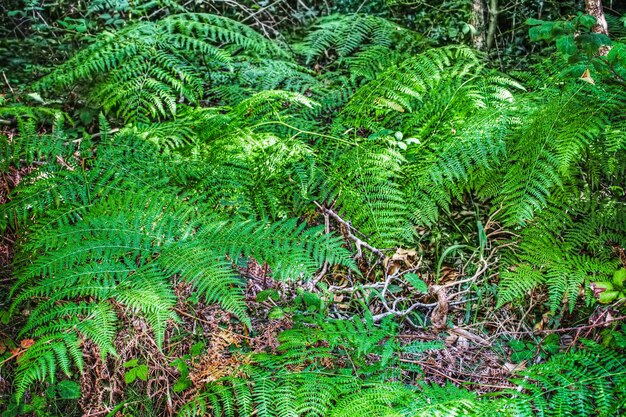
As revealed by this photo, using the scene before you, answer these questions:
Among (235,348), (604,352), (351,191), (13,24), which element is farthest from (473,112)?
(13,24)

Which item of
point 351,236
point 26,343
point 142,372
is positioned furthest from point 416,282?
point 26,343

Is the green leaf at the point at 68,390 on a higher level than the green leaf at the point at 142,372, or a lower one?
lower

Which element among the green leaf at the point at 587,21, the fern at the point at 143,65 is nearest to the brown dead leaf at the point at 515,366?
the green leaf at the point at 587,21

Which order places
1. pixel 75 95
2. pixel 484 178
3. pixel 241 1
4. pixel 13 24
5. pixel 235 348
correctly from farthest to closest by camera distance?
pixel 241 1 → pixel 13 24 → pixel 75 95 → pixel 484 178 → pixel 235 348

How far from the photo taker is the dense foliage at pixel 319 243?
6.43ft

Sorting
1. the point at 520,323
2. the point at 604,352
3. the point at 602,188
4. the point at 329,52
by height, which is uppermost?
the point at 329,52

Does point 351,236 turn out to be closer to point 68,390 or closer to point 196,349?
point 196,349

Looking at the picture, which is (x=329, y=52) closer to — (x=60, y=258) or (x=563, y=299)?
(x=563, y=299)

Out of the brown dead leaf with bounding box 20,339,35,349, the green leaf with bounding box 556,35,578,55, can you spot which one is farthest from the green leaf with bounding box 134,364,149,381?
the green leaf with bounding box 556,35,578,55

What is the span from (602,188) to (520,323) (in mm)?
964

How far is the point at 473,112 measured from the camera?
2.72 metres

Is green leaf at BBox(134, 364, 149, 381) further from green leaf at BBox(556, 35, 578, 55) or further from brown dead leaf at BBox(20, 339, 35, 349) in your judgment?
green leaf at BBox(556, 35, 578, 55)

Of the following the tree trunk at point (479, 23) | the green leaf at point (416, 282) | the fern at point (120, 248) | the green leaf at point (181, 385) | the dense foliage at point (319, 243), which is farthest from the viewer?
the tree trunk at point (479, 23)

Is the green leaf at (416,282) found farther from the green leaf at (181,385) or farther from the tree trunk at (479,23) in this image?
the tree trunk at (479,23)
